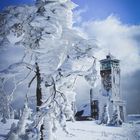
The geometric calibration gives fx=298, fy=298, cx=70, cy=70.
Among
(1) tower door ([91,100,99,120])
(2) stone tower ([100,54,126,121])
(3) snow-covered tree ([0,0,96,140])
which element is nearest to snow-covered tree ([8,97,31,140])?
(3) snow-covered tree ([0,0,96,140])

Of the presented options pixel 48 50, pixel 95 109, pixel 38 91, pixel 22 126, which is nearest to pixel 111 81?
pixel 95 109

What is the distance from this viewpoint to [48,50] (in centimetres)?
509

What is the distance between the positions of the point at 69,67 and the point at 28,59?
806mm

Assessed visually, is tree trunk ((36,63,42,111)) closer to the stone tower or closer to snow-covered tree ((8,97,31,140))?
snow-covered tree ((8,97,31,140))

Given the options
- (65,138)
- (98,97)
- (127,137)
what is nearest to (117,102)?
(98,97)

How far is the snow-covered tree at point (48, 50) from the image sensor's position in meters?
5.04

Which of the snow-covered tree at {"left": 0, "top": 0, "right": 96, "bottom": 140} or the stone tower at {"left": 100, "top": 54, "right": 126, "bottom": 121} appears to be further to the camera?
the stone tower at {"left": 100, "top": 54, "right": 126, "bottom": 121}

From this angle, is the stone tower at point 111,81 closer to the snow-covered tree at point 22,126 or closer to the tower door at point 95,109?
the tower door at point 95,109

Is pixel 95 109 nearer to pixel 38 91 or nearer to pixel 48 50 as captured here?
pixel 38 91

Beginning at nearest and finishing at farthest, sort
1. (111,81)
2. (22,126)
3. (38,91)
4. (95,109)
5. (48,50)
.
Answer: (48,50) → (38,91) → (22,126) → (111,81) → (95,109)

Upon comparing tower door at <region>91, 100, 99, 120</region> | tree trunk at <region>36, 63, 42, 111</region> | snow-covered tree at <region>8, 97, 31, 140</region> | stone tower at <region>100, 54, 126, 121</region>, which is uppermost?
stone tower at <region>100, 54, 126, 121</region>

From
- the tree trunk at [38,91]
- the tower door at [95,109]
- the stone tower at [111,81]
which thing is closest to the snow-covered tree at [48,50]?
the tree trunk at [38,91]

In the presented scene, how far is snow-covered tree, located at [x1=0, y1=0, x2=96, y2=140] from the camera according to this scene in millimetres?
5043

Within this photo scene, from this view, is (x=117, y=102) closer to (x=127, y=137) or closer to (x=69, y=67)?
(x=127, y=137)
